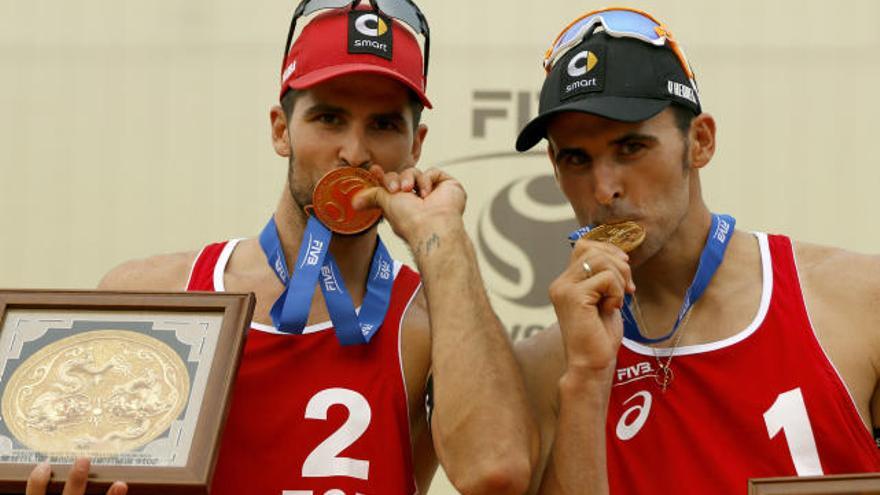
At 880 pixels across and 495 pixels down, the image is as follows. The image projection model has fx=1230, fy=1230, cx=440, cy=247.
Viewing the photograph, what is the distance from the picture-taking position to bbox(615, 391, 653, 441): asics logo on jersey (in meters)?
2.78

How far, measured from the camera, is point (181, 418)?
94.3 inches

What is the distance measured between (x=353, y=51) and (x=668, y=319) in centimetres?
98

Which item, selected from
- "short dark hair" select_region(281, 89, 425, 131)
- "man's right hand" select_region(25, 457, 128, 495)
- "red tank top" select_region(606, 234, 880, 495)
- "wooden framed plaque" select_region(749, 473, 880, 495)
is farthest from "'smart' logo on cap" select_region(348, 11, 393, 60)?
"wooden framed plaque" select_region(749, 473, 880, 495)

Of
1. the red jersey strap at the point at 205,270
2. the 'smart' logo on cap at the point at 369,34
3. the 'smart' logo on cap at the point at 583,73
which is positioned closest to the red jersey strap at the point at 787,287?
the 'smart' logo on cap at the point at 583,73

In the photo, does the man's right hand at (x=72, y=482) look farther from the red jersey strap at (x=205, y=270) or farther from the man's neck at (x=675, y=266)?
the man's neck at (x=675, y=266)

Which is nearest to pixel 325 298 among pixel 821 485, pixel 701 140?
pixel 701 140

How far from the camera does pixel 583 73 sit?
288cm

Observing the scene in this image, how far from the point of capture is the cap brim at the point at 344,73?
2.85 metres

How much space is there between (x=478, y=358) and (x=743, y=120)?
2.58m

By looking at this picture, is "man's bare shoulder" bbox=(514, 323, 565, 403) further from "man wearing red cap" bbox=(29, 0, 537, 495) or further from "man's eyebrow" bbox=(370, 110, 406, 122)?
"man's eyebrow" bbox=(370, 110, 406, 122)

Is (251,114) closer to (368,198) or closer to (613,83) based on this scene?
(368,198)

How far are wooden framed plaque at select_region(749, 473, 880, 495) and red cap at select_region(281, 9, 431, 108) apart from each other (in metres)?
1.25

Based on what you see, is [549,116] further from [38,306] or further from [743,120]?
[743,120]

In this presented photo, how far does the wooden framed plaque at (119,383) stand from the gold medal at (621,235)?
0.78m
